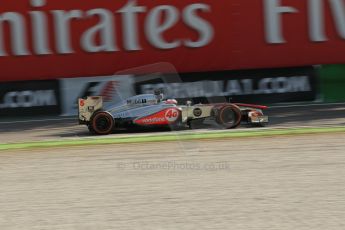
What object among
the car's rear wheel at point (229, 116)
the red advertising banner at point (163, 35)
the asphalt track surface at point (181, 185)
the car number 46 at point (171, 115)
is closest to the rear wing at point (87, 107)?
the car number 46 at point (171, 115)

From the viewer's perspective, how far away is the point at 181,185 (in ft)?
20.1

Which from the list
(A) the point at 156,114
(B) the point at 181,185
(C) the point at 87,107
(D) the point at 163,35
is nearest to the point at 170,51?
(D) the point at 163,35

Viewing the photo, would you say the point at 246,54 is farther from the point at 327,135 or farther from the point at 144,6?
the point at 327,135

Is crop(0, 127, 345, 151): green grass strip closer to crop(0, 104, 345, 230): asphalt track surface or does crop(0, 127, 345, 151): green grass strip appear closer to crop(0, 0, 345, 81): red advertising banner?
crop(0, 104, 345, 230): asphalt track surface

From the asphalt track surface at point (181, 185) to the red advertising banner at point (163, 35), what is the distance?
5521mm

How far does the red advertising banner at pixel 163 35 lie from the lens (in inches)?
561

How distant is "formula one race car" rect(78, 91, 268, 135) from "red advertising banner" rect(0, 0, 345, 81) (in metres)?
3.55

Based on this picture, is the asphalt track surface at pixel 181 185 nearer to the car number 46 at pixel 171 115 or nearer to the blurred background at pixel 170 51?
the car number 46 at pixel 171 115

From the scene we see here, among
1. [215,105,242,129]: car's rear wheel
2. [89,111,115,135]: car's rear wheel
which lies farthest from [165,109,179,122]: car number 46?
[89,111,115,135]: car's rear wheel

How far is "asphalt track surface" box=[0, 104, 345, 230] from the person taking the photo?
4867 mm

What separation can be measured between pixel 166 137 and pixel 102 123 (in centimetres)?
157

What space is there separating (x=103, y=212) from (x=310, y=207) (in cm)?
182

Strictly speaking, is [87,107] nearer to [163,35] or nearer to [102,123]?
[102,123]

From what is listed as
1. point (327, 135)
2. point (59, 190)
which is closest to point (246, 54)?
point (327, 135)
